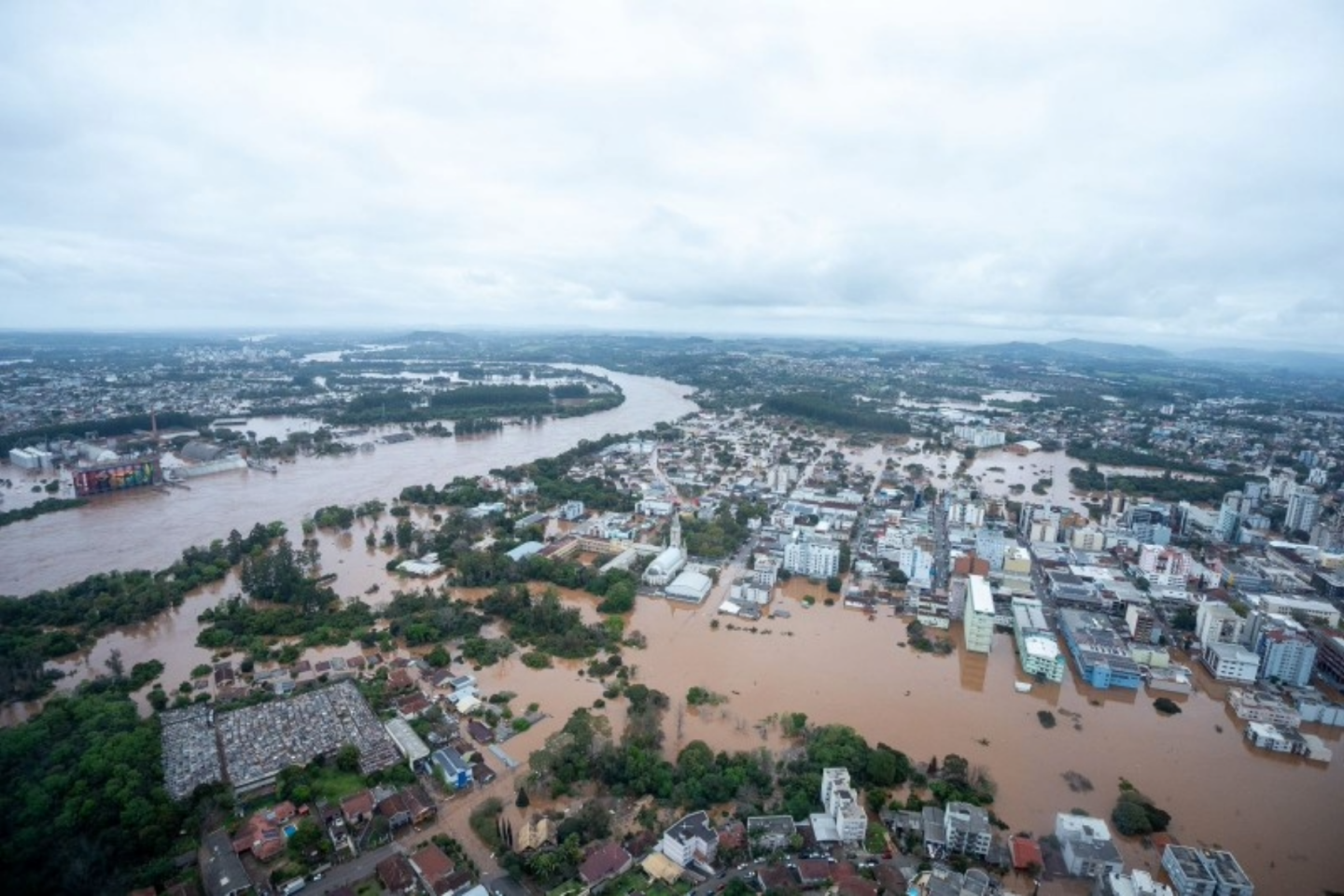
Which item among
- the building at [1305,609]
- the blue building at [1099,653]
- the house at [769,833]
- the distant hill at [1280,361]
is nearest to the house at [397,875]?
the house at [769,833]

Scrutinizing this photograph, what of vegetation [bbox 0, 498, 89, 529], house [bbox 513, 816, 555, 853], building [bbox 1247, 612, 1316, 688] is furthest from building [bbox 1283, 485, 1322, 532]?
vegetation [bbox 0, 498, 89, 529]

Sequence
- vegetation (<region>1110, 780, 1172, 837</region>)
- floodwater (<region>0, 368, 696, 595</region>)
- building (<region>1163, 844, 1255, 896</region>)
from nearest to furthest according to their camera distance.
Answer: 1. building (<region>1163, 844, 1255, 896</region>)
2. vegetation (<region>1110, 780, 1172, 837</region>)
3. floodwater (<region>0, 368, 696, 595</region>)

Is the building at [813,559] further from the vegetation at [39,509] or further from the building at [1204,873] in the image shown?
the vegetation at [39,509]

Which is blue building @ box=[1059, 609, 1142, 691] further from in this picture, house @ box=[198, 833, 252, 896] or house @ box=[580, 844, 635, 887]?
house @ box=[198, 833, 252, 896]

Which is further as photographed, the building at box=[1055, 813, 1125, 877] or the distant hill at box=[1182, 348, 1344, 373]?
the distant hill at box=[1182, 348, 1344, 373]

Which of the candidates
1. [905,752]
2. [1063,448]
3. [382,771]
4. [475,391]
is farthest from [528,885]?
[475,391]

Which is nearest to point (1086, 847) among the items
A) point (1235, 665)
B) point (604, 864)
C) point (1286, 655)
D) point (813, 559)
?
point (604, 864)
